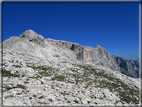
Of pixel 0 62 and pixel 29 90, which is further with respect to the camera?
pixel 0 62

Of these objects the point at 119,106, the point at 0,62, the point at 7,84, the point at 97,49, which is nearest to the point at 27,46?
the point at 0,62

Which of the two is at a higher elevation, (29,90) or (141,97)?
(29,90)

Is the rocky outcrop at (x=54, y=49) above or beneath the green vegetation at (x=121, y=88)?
above

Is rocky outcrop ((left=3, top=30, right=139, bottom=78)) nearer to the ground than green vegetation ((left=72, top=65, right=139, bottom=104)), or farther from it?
farther from it

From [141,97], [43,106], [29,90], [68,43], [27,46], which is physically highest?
[68,43]

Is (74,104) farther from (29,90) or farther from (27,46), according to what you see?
(27,46)

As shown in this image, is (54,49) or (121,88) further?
(54,49)

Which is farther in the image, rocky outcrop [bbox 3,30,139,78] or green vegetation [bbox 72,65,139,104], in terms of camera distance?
rocky outcrop [bbox 3,30,139,78]

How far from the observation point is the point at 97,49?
180875mm

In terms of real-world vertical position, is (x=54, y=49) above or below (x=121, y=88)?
above

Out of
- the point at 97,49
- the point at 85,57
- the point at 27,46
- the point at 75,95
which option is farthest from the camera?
the point at 97,49

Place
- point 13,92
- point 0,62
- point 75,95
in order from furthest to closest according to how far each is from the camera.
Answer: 1. point 0,62
2. point 75,95
3. point 13,92

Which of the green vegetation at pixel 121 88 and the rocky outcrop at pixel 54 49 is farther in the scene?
the rocky outcrop at pixel 54 49

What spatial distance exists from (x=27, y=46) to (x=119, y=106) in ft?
141
